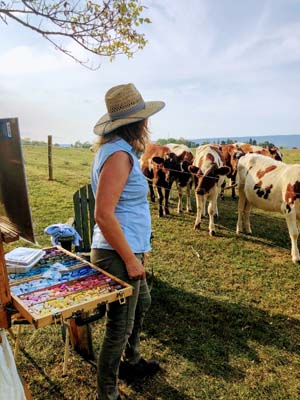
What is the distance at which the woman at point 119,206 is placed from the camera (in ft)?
5.90

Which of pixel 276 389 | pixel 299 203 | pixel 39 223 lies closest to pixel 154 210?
pixel 39 223

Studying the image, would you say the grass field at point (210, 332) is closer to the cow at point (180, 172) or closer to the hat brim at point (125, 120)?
the hat brim at point (125, 120)

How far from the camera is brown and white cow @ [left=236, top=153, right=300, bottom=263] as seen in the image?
17.5 ft

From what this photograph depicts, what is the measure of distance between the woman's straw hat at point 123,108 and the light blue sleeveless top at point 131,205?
0.13 meters

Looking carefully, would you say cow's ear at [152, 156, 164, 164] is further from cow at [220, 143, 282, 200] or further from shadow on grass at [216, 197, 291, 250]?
cow at [220, 143, 282, 200]

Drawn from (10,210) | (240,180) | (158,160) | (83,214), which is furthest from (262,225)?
(10,210)

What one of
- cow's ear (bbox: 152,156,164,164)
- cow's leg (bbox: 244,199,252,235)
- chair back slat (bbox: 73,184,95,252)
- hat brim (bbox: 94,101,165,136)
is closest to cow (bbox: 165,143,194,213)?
cow's ear (bbox: 152,156,164,164)

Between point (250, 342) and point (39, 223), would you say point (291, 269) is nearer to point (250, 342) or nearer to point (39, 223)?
point (250, 342)

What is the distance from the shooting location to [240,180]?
22.1 ft

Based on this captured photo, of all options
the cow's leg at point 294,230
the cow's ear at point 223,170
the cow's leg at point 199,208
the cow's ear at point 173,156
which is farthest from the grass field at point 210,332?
the cow's ear at point 173,156

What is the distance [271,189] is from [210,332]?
3262 millimetres

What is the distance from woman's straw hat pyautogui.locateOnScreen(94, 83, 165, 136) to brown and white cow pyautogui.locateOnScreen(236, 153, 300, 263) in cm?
404

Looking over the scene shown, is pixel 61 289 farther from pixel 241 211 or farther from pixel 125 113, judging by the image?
pixel 241 211

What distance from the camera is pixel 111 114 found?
2.00 m
